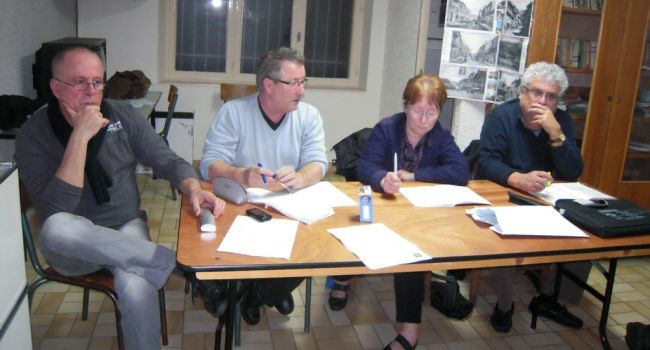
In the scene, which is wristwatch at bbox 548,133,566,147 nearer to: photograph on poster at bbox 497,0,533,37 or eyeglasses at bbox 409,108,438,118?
eyeglasses at bbox 409,108,438,118

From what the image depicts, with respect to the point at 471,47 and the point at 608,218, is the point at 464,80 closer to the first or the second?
the point at 471,47

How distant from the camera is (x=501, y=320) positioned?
7.88ft

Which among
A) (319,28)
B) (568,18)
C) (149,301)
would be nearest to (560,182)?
(568,18)

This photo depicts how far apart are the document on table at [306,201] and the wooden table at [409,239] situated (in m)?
0.04

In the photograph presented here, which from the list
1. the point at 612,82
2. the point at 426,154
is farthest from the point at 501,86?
the point at 426,154

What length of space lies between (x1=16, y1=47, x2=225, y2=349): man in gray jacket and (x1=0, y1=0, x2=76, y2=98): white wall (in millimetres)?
1433

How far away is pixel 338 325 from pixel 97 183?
117 centimetres

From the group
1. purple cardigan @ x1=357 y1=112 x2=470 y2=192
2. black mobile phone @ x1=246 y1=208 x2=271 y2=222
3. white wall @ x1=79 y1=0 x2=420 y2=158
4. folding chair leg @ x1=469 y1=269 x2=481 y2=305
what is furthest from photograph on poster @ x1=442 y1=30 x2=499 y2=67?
black mobile phone @ x1=246 y1=208 x2=271 y2=222

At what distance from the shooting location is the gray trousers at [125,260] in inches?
62.4

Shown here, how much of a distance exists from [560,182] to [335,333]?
3.85 ft

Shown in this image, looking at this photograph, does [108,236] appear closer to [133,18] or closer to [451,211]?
[451,211]

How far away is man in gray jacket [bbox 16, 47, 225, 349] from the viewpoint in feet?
5.25

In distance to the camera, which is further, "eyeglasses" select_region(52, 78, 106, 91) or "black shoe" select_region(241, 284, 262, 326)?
"black shoe" select_region(241, 284, 262, 326)

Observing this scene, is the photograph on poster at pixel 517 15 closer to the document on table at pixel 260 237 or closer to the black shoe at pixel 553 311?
the black shoe at pixel 553 311
